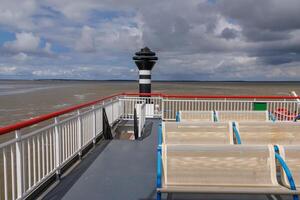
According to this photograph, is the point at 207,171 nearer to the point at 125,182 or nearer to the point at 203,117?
the point at 125,182

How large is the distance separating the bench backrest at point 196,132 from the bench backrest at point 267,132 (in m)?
0.28

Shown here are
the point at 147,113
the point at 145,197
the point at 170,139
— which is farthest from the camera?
the point at 147,113

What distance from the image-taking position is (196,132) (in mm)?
4137

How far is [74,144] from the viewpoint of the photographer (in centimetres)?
515

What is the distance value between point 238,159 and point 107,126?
177 inches

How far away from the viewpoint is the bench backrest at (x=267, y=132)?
4191 millimetres

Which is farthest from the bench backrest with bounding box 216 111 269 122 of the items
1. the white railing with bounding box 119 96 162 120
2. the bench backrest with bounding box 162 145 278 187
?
the white railing with bounding box 119 96 162 120

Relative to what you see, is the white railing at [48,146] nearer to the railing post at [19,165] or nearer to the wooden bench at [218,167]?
the railing post at [19,165]

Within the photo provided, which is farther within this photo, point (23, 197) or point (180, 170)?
point (23, 197)

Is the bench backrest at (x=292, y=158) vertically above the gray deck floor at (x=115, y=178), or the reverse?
the bench backrest at (x=292, y=158)

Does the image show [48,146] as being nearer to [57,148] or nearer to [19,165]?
[57,148]

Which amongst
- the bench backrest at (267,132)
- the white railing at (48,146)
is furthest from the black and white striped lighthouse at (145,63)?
the bench backrest at (267,132)

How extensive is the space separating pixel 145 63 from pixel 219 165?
297 inches

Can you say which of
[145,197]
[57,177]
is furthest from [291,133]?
[57,177]
